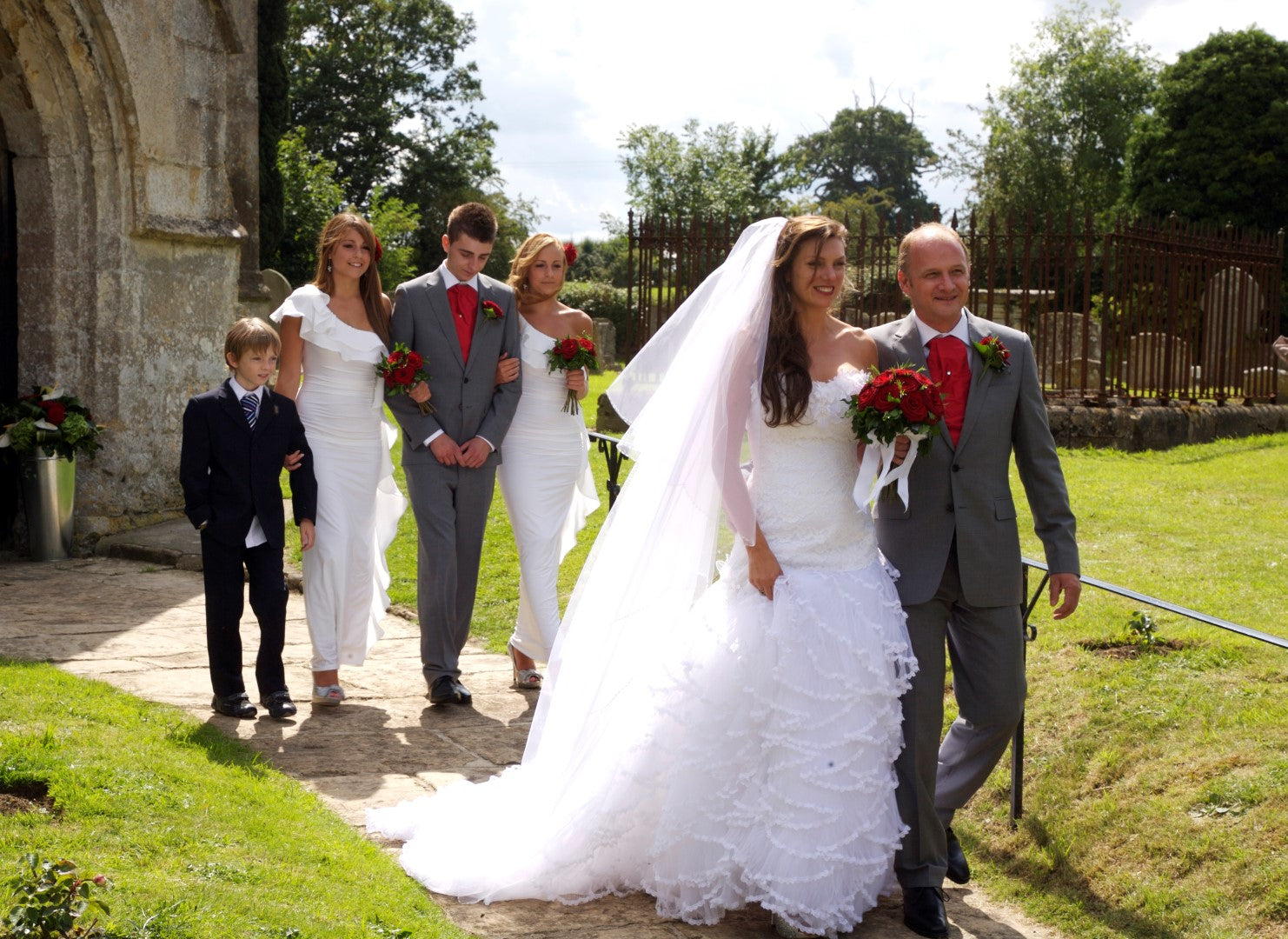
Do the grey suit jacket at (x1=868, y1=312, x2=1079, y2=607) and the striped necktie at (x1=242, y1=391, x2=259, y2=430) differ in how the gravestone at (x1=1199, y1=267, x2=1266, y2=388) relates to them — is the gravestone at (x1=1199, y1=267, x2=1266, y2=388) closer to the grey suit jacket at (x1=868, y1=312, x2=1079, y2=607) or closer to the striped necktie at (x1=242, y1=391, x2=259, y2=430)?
the grey suit jacket at (x1=868, y1=312, x2=1079, y2=607)

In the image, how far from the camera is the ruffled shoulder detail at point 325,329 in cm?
635

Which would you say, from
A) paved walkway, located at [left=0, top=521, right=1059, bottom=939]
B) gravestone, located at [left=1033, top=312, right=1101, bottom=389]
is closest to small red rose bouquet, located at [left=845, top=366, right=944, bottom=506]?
paved walkway, located at [left=0, top=521, right=1059, bottom=939]

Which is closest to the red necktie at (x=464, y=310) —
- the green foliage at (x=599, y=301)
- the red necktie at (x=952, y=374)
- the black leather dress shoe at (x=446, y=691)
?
the black leather dress shoe at (x=446, y=691)

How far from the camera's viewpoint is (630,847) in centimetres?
423

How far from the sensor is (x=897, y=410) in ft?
13.1

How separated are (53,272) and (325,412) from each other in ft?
16.1

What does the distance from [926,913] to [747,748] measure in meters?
0.80

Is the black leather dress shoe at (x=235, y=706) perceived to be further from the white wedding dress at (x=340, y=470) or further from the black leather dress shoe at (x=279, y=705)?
the white wedding dress at (x=340, y=470)

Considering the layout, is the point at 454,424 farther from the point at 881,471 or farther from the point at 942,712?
the point at 942,712

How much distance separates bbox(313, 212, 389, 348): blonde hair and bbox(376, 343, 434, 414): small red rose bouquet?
0.69ft

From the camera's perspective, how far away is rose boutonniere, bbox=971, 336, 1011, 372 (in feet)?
14.2

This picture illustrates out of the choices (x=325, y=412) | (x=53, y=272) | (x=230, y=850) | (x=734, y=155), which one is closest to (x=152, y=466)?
(x=53, y=272)

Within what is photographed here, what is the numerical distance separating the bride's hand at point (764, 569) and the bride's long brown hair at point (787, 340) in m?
0.43

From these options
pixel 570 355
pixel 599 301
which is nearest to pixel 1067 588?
pixel 570 355
